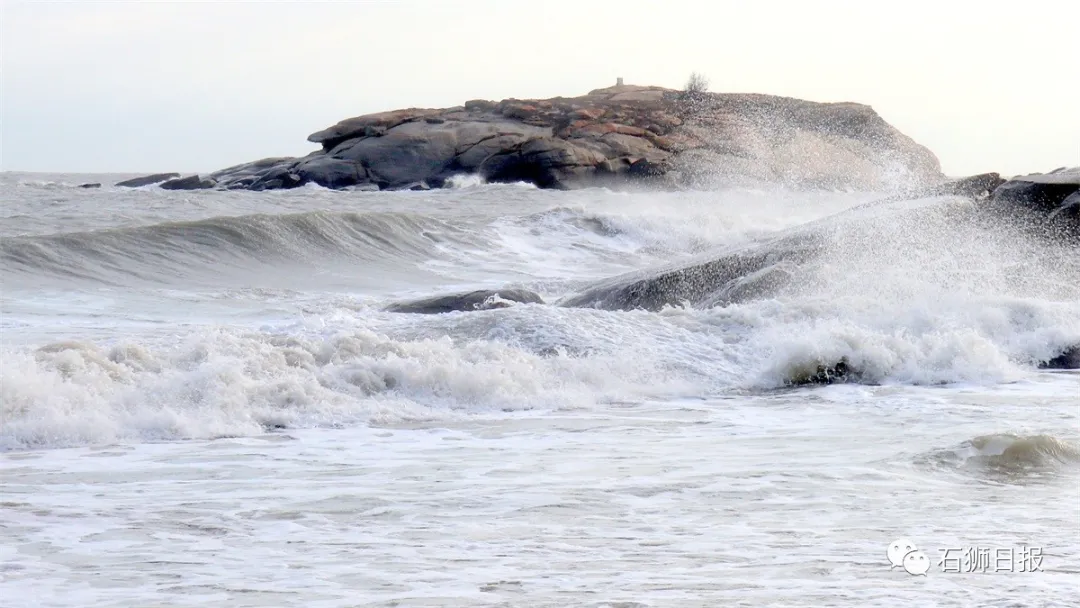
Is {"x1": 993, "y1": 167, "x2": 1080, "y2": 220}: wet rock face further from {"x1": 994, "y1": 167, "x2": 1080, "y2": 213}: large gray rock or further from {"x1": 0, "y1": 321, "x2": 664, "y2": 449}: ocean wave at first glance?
{"x1": 0, "y1": 321, "x2": 664, "y2": 449}: ocean wave

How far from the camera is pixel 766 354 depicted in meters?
9.76

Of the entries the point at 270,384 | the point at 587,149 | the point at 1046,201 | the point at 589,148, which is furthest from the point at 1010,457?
the point at 589,148

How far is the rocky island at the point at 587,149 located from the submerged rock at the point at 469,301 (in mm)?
35508

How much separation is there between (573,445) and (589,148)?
156 ft

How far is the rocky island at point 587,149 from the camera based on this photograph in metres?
51.7

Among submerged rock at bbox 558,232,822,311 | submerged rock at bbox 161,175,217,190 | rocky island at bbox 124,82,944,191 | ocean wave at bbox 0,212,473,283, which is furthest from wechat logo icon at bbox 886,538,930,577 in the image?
submerged rock at bbox 161,175,217,190

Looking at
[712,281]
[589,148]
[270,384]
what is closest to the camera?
[270,384]

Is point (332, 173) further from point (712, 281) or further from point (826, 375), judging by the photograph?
point (826, 375)

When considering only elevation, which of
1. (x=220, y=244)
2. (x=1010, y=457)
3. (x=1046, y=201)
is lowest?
(x=1010, y=457)

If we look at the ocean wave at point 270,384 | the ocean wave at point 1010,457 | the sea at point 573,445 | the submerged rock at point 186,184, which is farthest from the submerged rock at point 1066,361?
the submerged rock at point 186,184

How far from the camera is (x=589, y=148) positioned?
53.3 m

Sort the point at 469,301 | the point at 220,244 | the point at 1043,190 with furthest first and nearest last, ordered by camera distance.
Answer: the point at 220,244, the point at 1043,190, the point at 469,301

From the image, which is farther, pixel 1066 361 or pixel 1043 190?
pixel 1043 190

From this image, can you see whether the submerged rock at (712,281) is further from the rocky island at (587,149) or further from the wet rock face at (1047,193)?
the rocky island at (587,149)
